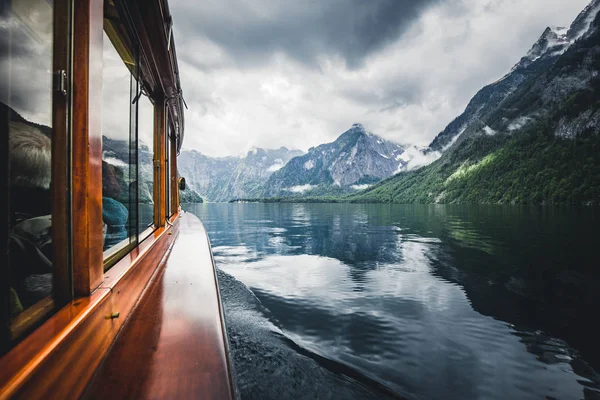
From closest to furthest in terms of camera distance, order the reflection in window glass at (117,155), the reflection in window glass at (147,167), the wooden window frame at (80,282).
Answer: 1. the wooden window frame at (80,282)
2. the reflection in window glass at (117,155)
3. the reflection in window glass at (147,167)

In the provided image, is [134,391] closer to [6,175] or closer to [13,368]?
[13,368]

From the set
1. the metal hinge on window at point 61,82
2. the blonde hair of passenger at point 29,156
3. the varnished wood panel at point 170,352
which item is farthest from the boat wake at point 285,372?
the metal hinge on window at point 61,82

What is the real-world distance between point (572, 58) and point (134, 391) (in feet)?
680

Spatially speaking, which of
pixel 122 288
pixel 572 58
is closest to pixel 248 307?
pixel 122 288

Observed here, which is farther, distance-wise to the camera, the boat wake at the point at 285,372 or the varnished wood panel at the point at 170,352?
the boat wake at the point at 285,372

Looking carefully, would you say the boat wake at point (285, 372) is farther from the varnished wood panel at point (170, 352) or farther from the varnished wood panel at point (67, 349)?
the varnished wood panel at point (67, 349)

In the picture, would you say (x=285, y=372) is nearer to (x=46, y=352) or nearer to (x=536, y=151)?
(x=46, y=352)

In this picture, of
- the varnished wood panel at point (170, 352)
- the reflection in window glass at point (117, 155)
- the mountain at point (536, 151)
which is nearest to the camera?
the varnished wood panel at point (170, 352)

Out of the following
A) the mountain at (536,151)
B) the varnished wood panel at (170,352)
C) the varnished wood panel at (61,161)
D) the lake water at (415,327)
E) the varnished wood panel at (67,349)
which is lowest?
the lake water at (415,327)

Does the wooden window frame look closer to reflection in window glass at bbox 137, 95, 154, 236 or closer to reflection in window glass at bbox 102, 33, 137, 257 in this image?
reflection in window glass at bbox 102, 33, 137, 257

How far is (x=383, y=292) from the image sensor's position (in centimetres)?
671

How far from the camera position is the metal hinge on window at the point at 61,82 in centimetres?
138

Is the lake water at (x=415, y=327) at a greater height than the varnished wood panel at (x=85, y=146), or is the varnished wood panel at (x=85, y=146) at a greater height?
the varnished wood panel at (x=85, y=146)

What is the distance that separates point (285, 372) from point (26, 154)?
11.0 feet
